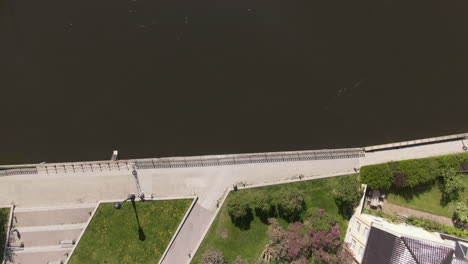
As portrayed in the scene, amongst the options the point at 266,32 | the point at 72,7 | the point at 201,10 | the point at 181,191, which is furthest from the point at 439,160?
the point at 72,7

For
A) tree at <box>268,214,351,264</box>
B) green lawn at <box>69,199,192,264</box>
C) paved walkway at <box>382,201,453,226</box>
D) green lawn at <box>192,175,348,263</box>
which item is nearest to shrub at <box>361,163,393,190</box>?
paved walkway at <box>382,201,453,226</box>


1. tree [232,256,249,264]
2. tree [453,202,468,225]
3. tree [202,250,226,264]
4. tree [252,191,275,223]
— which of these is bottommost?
tree [453,202,468,225]

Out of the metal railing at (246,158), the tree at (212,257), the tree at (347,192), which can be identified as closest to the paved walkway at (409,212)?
the tree at (347,192)

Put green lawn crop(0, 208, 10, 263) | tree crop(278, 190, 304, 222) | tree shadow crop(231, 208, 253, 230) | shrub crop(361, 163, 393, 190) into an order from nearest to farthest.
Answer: tree crop(278, 190, 304, 222) → shrub crop(361, 163, 393, 190) → green lawn crop(0, 208, 10, 263) → tree shadow crop(231, 208, 253, 230)

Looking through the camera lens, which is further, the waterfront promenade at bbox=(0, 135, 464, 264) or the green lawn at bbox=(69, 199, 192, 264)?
the waterfront promenade at bbox=(0, 135, 464, 264)

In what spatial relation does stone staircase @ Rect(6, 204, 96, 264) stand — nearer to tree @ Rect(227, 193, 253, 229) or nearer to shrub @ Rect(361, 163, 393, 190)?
tree @ Rect(227, 193, 253, 229)

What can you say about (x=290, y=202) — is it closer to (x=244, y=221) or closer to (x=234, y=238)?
(x=244, y=221)

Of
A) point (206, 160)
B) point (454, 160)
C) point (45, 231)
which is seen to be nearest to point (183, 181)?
point (206, 160)
